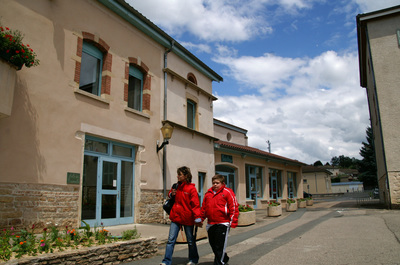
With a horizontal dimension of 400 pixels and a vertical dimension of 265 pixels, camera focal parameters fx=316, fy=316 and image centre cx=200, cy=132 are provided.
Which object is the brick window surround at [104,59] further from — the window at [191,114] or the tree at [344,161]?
the tree at [344,161]

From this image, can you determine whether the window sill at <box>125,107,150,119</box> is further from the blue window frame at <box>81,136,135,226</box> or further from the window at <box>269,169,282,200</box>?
the window at <box>269,169,282,200</box>

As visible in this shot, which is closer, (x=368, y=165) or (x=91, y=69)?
(x=91, y=69)

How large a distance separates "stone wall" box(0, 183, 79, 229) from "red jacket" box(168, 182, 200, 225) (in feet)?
13.2

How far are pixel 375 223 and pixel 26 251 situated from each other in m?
10.2

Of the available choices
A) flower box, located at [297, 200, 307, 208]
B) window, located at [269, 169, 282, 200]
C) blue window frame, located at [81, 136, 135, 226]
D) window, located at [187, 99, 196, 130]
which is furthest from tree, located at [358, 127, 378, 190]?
blue window frame, located at [81, 136, 135, 226]

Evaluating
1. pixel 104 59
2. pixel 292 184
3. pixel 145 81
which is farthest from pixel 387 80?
pixel 104 59

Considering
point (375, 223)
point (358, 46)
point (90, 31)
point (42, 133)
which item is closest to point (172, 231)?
point (42, 133)

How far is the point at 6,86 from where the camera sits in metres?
6.80

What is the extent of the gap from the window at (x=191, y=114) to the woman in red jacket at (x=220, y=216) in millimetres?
9661

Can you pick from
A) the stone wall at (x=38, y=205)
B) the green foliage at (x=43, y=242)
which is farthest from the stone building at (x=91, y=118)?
the green foliage at (x=43, y=242)

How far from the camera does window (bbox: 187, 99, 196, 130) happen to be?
15.1 metres

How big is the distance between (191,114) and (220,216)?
10.4 meters

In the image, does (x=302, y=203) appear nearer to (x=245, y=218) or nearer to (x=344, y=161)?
(x=245, y=218)

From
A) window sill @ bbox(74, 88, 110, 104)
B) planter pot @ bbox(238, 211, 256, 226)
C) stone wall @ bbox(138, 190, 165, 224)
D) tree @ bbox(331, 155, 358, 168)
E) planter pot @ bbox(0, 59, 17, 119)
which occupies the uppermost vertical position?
tree @ bbox(331, 155, 358, 168)
